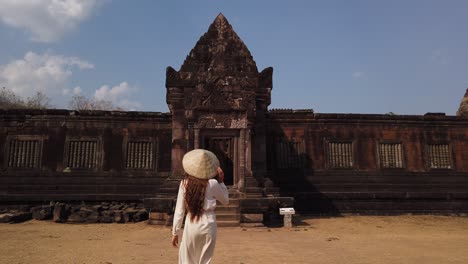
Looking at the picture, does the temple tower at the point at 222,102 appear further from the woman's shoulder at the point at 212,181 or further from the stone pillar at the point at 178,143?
the woman's shoulder at the point at 212,181

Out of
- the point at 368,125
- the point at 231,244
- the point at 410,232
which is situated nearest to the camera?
the point at 231,244

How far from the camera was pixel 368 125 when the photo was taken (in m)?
16.9

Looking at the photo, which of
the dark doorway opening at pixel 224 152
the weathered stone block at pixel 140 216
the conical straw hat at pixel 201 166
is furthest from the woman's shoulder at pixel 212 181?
the dark doorway opening at pixel 224 152

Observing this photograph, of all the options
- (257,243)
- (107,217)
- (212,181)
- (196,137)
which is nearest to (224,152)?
(196,137)

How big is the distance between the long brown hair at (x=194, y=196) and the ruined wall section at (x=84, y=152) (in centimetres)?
1153

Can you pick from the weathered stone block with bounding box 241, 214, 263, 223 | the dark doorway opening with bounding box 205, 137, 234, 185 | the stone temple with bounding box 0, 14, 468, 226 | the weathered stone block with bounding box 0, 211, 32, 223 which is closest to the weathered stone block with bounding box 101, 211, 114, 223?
the stone temple with bounding box 0, 14, 468, 226

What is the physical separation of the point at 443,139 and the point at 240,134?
1131 centimetres

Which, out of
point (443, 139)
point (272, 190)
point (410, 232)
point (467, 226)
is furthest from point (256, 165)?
point (443, 139)

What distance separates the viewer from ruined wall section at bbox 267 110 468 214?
635 inches

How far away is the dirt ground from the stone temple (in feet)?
9.79

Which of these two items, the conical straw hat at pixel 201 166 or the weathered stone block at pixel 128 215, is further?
the weathered stone block at pixel 128 215

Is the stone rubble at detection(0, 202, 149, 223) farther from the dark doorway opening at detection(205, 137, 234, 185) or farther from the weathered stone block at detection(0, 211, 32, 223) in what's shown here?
the dark doorway opening at detection(205, 137, 234, 185)

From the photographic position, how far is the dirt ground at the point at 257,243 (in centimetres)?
687

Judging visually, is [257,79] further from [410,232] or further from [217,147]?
[410,232]
